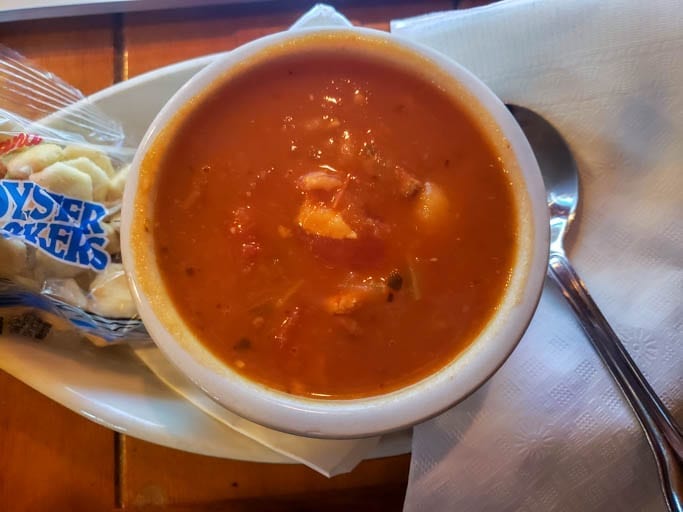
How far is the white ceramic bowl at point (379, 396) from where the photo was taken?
0.78 meters

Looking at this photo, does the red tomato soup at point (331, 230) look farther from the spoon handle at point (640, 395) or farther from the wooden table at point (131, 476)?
the wooden table at point (131, 476)

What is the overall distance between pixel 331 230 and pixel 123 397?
0.46m

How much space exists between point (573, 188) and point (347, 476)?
629 millimetres

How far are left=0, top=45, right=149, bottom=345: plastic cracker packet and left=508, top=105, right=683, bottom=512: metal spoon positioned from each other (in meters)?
0.71

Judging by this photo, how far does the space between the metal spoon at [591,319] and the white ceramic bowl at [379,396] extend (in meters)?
0.20

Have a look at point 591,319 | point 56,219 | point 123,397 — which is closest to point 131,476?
point 123,397

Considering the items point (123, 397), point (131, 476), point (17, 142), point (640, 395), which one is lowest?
point (131, 476)

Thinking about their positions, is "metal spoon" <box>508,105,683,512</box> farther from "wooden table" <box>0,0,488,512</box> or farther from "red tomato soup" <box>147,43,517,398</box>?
"wooden table" <box>0,0,488,512</box>

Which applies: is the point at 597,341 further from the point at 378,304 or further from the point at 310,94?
the point at 310,94

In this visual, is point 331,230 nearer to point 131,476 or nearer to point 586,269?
point 586,269

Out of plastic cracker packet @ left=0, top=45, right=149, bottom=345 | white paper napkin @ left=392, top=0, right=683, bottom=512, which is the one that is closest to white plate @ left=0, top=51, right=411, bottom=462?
plastic cracker packet @ left=0, top=45, right=149, bottom=345

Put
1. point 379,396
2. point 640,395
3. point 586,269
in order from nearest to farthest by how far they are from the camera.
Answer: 1. point 379,396
2. point 640,395
3. point 586,269

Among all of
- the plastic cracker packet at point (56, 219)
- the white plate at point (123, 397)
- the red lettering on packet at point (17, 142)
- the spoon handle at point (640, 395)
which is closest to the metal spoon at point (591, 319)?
the spoon handle at point (640, 395)

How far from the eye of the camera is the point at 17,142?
101 cm
